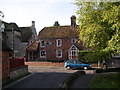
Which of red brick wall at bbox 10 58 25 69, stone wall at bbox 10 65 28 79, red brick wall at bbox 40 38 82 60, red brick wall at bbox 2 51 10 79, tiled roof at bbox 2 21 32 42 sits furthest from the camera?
tiled roof at bbox 2 21 32 42

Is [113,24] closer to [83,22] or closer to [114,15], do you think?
[114,15]

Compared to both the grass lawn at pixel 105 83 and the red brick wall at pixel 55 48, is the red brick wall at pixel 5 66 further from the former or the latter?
the red brick wall at pixel 55 48

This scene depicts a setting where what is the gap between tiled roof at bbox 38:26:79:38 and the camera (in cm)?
4878

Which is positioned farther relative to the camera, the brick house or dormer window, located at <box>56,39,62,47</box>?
dormer window, located at <box>56,39,62,47</box>

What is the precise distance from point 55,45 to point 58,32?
339cm

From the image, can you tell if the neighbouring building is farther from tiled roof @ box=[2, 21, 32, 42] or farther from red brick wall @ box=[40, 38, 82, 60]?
red brick wall @ box=[40, 38, 82, 60]

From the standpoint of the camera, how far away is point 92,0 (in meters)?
21.2

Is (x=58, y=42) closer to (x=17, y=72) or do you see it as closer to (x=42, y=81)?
(x=17, y=72)

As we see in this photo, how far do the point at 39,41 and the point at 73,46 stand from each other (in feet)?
30.0

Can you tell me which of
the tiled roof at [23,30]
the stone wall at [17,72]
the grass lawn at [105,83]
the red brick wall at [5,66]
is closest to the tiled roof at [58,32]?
the tiled roof at [23,30]

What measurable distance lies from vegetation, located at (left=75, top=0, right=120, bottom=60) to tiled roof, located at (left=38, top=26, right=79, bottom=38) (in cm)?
2680

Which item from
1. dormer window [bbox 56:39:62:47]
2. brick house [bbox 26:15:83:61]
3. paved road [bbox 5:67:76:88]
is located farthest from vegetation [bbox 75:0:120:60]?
dormer window [bbox 56:39:62:47]

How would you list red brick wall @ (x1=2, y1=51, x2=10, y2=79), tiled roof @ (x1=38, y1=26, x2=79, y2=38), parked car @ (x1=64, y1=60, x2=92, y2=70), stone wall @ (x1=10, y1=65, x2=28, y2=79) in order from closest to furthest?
red brick wall @ (x1=2, y1=51, x2=10, y2=79) → stone wall @ (x1=10, y1=65, x2=28, y2=79) → parked car @ (x1=64, y1=60, x2=92, y2=70) → tiled roof @ (x1=38, y1=26, x2=79, y2=38)

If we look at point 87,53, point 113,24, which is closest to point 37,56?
point 87,53
